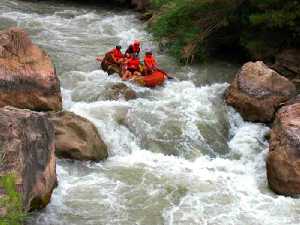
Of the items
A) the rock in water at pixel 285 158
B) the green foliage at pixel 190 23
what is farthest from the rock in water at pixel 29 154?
the green foliage at pixel 190 23

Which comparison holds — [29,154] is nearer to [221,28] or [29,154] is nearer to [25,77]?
[25,77]

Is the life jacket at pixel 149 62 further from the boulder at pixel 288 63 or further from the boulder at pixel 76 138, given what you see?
the boulder at pixel 76 138

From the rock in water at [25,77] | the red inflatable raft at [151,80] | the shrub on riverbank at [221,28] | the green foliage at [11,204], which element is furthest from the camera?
the shrub on riverbank at [221,28]

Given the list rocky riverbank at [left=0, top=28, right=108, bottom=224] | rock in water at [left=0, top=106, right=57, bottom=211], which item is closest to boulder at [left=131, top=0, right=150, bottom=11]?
rocky riverbank at [left=0, top=28, right=108, bottom=224]

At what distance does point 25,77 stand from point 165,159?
280 cm

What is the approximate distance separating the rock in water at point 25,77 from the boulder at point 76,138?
0.80 meters

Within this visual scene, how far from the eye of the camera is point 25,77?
9.81m

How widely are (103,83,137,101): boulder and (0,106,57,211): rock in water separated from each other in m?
3.25

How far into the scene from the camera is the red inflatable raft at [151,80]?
1147cm

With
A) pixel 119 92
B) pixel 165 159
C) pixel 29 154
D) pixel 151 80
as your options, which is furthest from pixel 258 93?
pixel 29 154

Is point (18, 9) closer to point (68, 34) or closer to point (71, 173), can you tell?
point (68, 34)

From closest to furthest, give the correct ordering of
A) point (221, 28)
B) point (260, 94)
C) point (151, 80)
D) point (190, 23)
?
point (260, 94) < point (151, 80) < point (190, 23) < point (221, 28)

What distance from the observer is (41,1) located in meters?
19.1

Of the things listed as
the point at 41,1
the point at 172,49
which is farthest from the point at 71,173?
the point at 41,1
